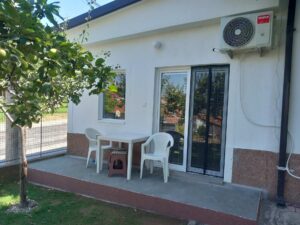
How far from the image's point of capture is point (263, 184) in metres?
5.33

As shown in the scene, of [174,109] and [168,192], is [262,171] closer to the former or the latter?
[168,192]

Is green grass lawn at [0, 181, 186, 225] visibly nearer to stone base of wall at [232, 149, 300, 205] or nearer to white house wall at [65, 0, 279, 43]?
stone base of wall at [232, 149, 300, 205]

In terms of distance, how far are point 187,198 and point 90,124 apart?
4.21m

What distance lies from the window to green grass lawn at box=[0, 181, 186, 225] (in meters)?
2.69

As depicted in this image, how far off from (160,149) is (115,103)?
2223 millimetres

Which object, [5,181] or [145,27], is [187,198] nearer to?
[145,27]

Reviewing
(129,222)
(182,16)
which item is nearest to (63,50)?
(129,222)

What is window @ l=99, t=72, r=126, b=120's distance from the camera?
766cm

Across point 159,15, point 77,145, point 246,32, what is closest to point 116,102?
point 77,145

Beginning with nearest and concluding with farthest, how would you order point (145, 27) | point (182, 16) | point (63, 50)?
1. point (63, 50)
2. point (182, 16)
3. point (145, 27)

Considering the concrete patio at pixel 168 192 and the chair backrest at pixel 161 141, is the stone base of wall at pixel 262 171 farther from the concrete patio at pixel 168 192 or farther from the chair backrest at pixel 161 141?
the chair backrest at pixel 161 141

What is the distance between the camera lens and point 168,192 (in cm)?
525

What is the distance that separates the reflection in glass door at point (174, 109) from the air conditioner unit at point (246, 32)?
1523mm

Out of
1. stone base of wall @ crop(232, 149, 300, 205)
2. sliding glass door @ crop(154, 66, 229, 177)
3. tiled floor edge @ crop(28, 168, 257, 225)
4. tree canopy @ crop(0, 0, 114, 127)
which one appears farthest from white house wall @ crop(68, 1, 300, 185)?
tree canopy @ crop(0, 0, 114, 127)
